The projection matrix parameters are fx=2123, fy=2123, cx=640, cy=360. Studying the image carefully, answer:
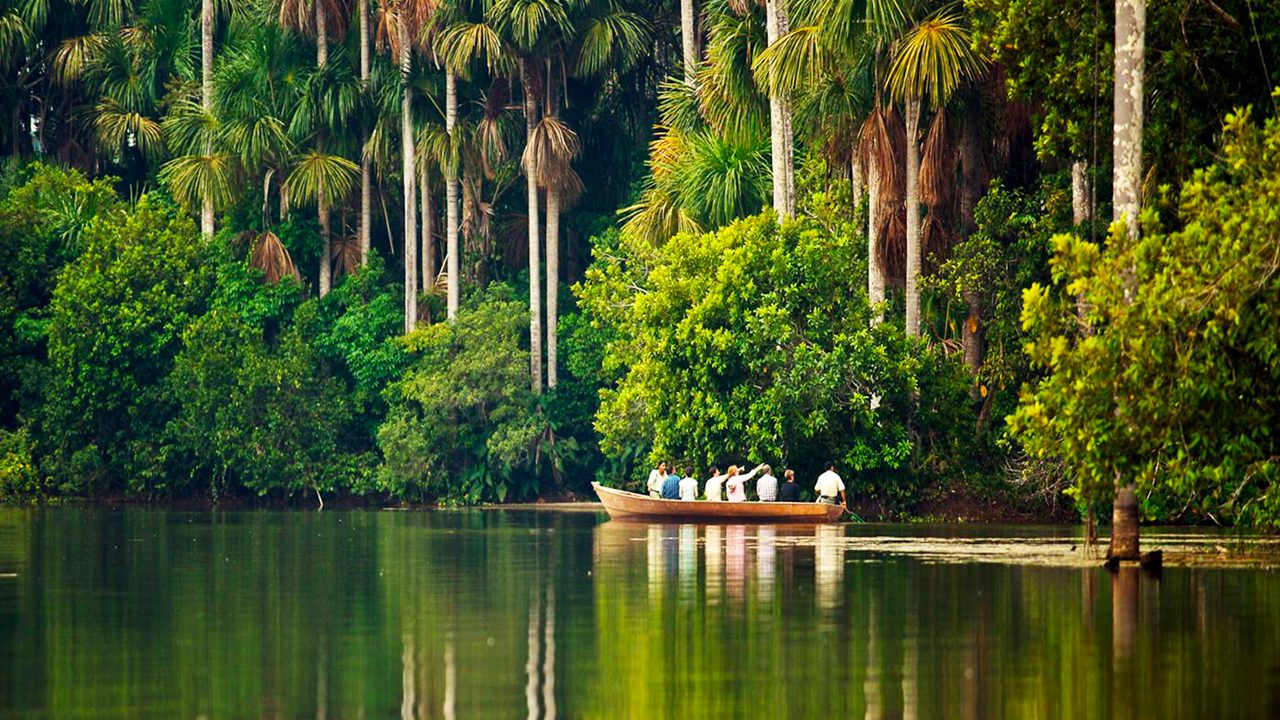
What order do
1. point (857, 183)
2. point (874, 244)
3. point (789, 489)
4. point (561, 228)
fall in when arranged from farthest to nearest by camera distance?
point (561, 228) → point (857, 183) → point (874, 244) → point (789, 489)

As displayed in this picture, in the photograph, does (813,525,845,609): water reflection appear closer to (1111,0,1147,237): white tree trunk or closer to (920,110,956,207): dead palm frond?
(1111,0,1147,237): white tree trunk

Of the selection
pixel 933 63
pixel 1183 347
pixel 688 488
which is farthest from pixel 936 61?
pixel 1183 347

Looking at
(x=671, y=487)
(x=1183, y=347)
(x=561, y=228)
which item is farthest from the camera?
(x=561, y=228)

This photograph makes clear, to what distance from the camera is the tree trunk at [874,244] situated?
42812mm

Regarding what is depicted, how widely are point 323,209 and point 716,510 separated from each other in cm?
2176

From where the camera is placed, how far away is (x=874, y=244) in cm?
4316

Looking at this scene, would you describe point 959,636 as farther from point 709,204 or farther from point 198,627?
point 709,204

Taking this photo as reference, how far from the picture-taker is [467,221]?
5881 centimetres

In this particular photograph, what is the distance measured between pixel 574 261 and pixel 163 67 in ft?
45.8

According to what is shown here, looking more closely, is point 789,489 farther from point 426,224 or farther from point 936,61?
point 426,224

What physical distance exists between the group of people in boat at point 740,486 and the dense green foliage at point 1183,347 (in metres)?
18.3

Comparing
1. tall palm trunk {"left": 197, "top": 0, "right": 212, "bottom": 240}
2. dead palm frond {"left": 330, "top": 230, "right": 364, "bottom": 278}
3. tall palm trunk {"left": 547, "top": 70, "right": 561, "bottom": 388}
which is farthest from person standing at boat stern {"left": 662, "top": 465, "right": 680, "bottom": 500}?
tall palm trunk {"left": 197, "top": 0, "right": 212, "bottom": 240}

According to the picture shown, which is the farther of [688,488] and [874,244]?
[874,244]

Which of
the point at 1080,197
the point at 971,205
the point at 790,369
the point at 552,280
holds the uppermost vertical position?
the point at 971,205
